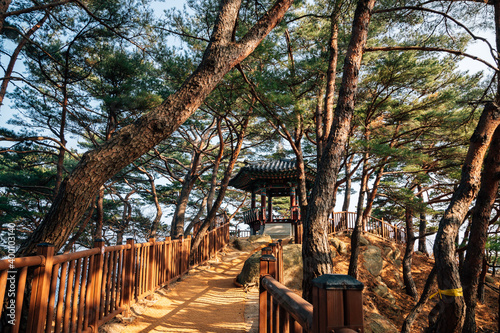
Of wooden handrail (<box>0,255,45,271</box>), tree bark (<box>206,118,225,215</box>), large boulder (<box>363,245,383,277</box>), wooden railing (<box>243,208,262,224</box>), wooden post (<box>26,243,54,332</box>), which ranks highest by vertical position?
tree bark (<box>206,118,225,215</box>)

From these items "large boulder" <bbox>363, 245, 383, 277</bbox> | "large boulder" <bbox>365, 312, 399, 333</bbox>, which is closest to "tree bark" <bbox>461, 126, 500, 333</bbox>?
"large boulder" <bbox>365, 312, 399, 333</bbox>

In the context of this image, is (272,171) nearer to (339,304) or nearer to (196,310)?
(196,310)

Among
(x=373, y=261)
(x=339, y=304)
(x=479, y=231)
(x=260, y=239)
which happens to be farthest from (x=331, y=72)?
(x=260, y=239)

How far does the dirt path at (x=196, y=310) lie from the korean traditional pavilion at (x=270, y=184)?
7.58 metres

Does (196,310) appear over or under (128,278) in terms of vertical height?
under

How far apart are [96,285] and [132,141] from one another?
1880 millimetres

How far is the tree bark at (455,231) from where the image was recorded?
445 centimetres

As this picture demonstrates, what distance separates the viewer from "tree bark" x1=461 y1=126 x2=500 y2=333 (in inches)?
210

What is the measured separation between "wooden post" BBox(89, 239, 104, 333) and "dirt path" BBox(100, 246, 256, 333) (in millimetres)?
375

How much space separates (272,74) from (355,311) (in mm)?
8325

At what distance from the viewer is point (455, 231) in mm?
4777

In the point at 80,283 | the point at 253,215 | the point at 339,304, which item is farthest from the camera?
the point at 253,215

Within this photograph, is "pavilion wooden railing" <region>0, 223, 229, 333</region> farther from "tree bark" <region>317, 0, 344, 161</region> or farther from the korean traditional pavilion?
the korean traditional pavilion

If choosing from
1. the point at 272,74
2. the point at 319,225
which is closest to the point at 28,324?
the point at 319,225
